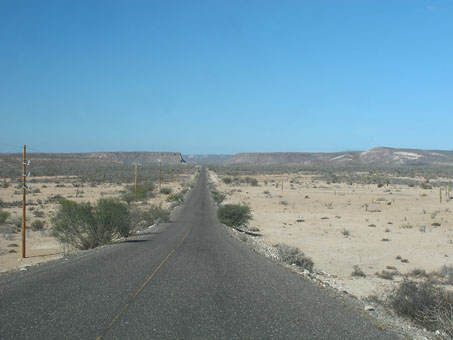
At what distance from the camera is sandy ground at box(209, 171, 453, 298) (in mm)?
20831

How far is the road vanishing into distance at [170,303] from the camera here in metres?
8.20

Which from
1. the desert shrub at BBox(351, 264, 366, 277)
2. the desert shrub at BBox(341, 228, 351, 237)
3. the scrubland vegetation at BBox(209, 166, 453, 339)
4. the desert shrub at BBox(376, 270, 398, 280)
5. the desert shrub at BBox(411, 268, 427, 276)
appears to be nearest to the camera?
the scrubland vegetation at BBox(209, 166, 453, 339)

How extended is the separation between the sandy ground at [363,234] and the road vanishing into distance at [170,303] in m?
5.01

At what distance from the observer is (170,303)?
997cm

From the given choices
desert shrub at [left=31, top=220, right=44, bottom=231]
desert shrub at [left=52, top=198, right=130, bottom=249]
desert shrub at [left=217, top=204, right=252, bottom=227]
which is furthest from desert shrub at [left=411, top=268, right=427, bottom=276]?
desert shrub at [left=31, top=220, right=44, bottom=231]

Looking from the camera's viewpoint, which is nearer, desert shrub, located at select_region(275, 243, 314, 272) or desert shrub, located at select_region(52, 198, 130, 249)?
desert shrub, located at select_region(275, 243, 314, 272)

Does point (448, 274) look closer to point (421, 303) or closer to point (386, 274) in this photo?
point (386, 274)

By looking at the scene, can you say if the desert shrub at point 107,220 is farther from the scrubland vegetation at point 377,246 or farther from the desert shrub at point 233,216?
the desert shrub at point 233,216

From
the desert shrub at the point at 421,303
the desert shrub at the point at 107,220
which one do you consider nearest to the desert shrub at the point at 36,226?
the desert shrub at the point at 107,220

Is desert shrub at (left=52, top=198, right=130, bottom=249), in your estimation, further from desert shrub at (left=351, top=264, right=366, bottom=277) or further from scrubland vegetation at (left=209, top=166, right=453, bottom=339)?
desert shrub at (left=351, top=264, right=366, bottom=277)

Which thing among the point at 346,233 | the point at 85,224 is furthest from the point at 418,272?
the point at 85,224

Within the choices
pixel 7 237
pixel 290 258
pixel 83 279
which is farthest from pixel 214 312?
pixel 7 237

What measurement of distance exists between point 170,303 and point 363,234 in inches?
995

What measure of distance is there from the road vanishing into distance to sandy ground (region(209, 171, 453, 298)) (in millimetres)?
5014
